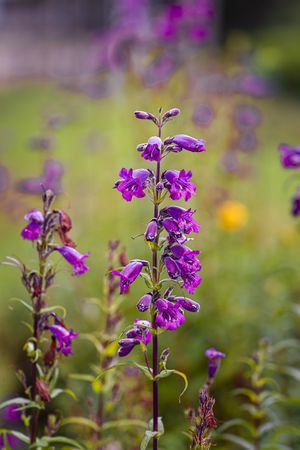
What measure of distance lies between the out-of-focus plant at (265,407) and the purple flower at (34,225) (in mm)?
868

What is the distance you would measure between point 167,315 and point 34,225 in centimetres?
46

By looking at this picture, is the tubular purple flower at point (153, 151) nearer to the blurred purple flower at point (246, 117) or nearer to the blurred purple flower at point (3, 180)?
the blurred purple flower at point (246, 117)

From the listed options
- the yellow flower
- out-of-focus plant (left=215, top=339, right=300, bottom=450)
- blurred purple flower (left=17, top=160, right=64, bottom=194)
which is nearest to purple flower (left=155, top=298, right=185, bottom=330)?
out-of-focus plant (left=215, top=339, right=300, bottom=450)

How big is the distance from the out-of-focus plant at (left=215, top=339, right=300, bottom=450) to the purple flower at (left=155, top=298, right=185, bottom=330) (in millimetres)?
637

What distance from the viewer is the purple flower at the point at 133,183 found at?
1.91 metres

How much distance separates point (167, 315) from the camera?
1916 mm

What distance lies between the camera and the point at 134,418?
3043 mm

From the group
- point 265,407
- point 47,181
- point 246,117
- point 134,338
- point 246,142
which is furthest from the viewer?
point 246,142

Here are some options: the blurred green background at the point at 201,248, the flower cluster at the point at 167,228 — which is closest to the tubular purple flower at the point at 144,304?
the flower cluster at the point at 167,228

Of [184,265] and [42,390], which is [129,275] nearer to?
[184,265]

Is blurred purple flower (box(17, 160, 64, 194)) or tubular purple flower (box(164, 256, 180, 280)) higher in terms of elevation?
blurred purple flower (box(17, 160, 64, 194))

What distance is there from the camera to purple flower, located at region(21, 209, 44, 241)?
206cm

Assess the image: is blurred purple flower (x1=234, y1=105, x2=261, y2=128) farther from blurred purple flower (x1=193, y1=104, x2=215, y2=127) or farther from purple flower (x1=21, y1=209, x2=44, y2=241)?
purple flower (x1=21, y1=209, x2=44, y2=241)

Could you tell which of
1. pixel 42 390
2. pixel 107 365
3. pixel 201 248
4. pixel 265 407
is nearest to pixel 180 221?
pixel 42 390
